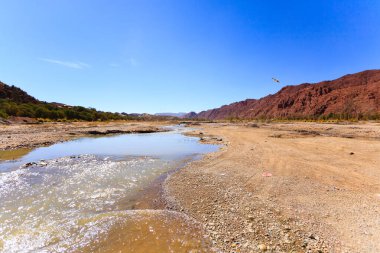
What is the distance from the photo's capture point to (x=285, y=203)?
710 centimetres

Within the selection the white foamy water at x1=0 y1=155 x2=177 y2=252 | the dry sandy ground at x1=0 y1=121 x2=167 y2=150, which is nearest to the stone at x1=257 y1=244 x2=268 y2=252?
the white foamy water at x1=0 y1=155 x2=177 y2=252

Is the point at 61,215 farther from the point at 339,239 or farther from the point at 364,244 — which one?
the point at 364,244

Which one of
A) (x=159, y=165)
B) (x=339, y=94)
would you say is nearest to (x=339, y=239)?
(x=159, y=165)

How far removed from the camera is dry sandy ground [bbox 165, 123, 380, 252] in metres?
5.02

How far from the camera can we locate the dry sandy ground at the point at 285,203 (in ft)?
16.5

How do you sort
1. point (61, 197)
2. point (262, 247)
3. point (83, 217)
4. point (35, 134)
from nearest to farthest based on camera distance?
point (262, 247) → point (83, 217) → point (61, 197) → point (35, 134)

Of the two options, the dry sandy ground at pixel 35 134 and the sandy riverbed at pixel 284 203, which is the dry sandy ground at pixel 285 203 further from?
the dry sandy ground at pixel 35 134

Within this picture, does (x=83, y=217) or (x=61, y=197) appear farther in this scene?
(x=61, y=197)

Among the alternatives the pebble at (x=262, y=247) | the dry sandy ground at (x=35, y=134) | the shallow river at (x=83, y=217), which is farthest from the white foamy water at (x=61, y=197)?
the dry sandy ground at (x=35, y=134)

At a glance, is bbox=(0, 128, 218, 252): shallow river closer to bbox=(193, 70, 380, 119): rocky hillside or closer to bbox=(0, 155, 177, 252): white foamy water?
bbox=(0, 155, 177, 252): white foamy water

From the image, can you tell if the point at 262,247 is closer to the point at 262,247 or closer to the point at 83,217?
the point at 262,247

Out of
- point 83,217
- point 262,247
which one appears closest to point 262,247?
point 262,247

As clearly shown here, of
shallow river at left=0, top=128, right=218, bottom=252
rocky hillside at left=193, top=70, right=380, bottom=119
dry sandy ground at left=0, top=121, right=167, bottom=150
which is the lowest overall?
shallow river at left=0, top=128, right=218, bottom=252

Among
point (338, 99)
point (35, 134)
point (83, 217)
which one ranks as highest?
point (338, 99)
